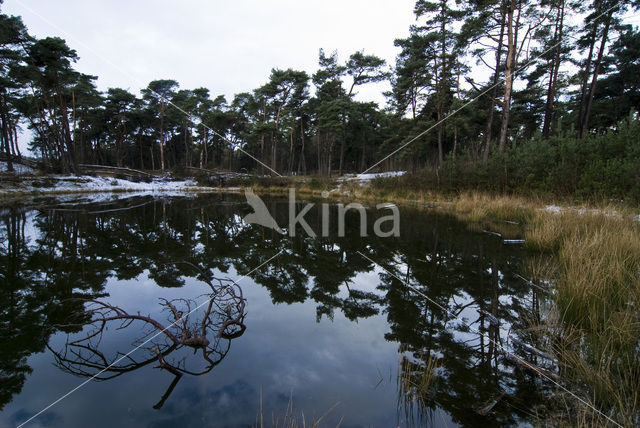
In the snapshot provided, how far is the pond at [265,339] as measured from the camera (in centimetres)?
203

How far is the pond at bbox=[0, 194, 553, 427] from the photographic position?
203cm

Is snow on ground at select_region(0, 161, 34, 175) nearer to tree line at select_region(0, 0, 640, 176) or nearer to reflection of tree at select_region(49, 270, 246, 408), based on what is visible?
tree line at select_region(0, 0, 640, 176)

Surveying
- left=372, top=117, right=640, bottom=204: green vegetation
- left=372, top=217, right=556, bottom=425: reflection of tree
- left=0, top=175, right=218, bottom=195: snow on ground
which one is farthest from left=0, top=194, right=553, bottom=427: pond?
left=0, top=175, right=218, bottom=195: snow on ground

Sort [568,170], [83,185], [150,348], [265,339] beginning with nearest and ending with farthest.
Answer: [150,348] < [265,339] < [568,170] < [83,185]

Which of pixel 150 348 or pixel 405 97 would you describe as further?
pixel 405 97

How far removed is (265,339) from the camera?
9.96 feet

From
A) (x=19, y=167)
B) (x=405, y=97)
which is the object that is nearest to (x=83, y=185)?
(x=19, y=167)

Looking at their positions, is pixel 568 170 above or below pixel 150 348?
above

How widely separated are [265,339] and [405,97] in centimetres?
2351

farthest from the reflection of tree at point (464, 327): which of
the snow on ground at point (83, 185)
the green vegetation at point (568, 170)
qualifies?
the snow on ground at point (83, 185)

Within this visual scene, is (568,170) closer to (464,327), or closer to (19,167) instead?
(464,327)

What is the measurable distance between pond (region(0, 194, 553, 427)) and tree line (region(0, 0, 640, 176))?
5.18 m

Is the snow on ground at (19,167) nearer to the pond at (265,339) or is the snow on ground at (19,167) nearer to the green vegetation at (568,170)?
the pond at (265,339)

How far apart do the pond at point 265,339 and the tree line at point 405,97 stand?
17.0ft
